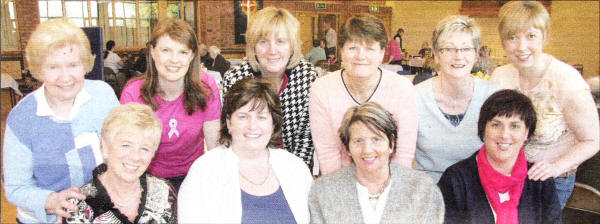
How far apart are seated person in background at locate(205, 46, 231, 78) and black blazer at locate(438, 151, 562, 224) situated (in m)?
4.23

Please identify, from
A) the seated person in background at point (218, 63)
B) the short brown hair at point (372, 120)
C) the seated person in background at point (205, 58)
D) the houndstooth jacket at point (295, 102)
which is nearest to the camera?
the short brown hair at point (372, 120)

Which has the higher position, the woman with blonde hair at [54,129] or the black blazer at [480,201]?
the woman with blonde hair at [54,129]

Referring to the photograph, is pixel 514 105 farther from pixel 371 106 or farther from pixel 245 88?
pixel 245 88

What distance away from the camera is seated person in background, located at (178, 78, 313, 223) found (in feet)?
5.38

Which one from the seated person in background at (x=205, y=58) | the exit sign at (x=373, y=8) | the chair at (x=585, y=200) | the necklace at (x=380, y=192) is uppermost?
the exit sign at (x=373, y=8)

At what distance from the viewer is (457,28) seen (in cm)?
170

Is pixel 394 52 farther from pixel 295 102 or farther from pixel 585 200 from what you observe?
pixel 585 200

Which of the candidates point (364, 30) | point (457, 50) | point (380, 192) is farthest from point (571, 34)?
point (380, 192)

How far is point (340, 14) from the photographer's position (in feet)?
6.35

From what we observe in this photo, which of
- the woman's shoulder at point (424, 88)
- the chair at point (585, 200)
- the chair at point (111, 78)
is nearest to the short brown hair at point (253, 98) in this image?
the chair at point (111, 78)

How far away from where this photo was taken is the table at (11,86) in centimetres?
145

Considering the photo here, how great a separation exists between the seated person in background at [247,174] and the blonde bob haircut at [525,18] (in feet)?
2.84

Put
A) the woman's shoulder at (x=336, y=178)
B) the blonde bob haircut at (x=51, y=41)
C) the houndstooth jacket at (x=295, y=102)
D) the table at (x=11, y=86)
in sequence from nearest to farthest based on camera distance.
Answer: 1. the blonde bob haircut at (x=51, y=41)
2. the table at (x=11, y=86)
3. the woman's shoulder at (x=336, y=178)
4. the houndstooth jacket at (x=295, y=102)

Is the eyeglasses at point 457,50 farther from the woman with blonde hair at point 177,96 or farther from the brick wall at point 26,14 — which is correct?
the brick wall at point 26,14
